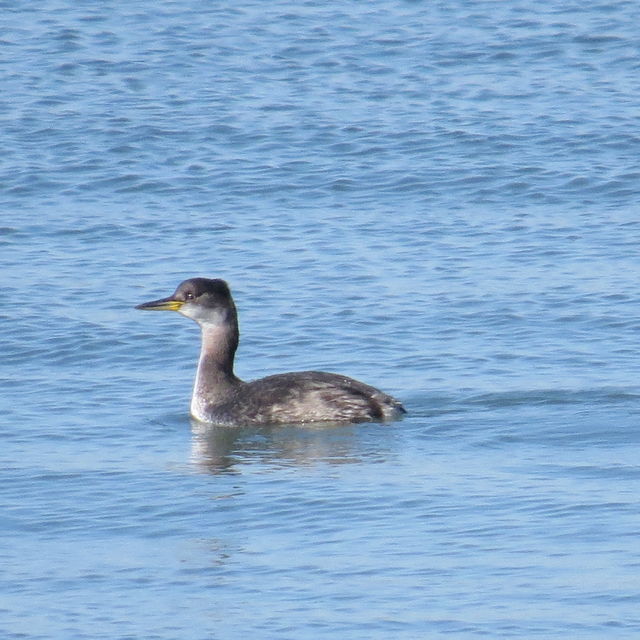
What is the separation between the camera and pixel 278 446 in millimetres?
13367

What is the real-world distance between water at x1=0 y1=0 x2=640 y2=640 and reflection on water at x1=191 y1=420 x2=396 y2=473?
57 mm

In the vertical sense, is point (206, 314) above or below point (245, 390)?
above

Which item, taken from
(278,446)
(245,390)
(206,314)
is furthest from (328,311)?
(278,446)

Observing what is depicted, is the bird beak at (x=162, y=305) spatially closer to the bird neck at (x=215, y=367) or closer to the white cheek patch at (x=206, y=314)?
the white cheek patch at (x=206, y=314)

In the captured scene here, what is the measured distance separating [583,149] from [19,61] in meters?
10.5

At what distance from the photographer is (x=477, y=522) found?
10625mm

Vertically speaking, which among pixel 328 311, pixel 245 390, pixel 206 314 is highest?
pixel 206 314

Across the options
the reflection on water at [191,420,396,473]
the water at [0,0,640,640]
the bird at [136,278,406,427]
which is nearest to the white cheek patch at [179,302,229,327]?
the bird at [136,278,406,427]

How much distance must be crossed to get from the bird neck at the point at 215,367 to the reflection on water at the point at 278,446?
0.23m

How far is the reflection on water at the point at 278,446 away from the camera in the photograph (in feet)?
41.5

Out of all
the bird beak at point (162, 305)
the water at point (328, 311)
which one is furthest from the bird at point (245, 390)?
the water at point (328, 311)

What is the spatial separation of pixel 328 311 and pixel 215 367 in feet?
7.70

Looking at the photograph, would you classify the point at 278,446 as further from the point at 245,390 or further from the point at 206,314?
the point at 206,314

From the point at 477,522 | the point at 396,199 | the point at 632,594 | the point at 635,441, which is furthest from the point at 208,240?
the point at 632,594
